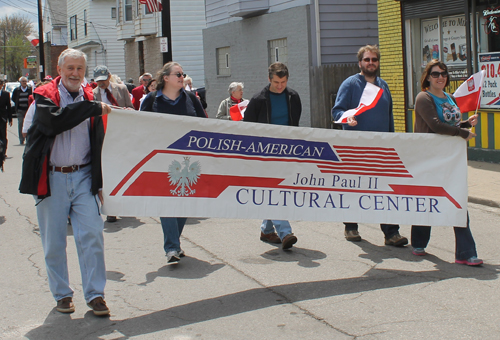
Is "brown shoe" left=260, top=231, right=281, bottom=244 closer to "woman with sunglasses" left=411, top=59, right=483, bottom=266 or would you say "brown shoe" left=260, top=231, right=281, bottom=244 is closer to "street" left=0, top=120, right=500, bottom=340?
"street" left=0, top=120, right=500, bottom=340

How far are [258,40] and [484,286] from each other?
15.5m

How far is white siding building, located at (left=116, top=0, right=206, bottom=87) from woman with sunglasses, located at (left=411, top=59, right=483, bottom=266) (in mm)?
24232

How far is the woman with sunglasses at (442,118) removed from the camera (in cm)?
584

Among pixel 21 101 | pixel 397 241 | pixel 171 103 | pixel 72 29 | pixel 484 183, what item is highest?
pixel 72 29

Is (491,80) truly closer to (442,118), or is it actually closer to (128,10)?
(442,118)

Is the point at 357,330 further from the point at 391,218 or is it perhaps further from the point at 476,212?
the point at 476,212

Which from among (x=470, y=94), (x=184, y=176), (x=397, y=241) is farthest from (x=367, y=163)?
(x=184, y=176)

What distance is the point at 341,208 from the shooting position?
5734 millimetres

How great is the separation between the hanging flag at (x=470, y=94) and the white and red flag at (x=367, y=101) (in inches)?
30.9

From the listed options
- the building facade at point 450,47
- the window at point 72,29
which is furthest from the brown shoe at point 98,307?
the window at point 72,29

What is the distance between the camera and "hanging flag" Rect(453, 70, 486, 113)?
6230mm

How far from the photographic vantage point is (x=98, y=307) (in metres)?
4.79

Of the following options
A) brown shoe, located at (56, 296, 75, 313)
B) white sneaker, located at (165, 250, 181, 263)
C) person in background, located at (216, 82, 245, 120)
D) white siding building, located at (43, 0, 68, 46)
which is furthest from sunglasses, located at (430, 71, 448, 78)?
white siding building, located at (43, 0, 68, 46)

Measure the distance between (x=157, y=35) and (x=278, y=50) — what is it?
1442 cm
